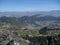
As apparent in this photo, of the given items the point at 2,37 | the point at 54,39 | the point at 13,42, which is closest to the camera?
the point at 13,42

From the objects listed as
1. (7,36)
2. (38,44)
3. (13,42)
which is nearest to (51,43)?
(38,44)

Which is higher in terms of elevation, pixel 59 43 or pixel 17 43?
pixel 17 43

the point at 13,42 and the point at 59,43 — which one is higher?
the point at 13,42

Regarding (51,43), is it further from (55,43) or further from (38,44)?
(38,44)

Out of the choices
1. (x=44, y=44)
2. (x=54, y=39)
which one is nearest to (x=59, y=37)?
(x=54, y=39)

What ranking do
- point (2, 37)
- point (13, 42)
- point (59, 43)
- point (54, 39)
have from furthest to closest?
1. point (54, 39)
2. point (59, 43)
3. point (2, 37)
4. point (13, 42)

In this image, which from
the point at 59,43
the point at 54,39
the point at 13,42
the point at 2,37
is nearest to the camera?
the point at 13,42

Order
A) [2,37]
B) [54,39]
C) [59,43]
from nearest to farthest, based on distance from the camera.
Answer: [2,37]
[59,43]
[54,39]

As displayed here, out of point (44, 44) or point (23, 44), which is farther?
point (44, 44)

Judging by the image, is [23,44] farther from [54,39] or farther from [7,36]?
[54,39]
